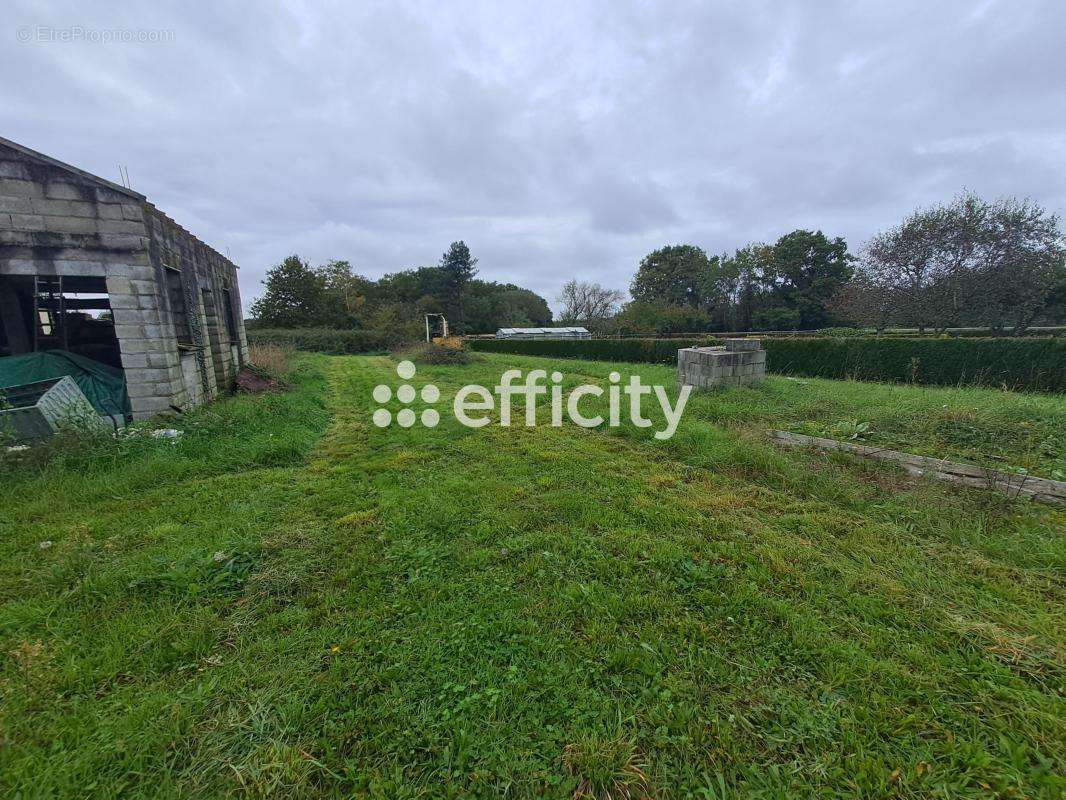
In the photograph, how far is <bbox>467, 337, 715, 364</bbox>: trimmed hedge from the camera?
15859 millimetres

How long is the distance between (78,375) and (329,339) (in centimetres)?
2302

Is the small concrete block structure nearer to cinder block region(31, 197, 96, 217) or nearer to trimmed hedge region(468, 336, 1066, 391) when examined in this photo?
trimmed hedge region(468, 336, 1066, 391)

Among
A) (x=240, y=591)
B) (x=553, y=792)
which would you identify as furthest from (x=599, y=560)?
(x=240, y=591)

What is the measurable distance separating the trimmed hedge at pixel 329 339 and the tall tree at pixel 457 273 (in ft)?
41.5

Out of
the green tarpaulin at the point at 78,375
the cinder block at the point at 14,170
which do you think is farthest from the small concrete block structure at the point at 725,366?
the cinder block at the point at 14,170

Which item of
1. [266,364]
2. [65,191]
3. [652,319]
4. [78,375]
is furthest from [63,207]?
[652,319]

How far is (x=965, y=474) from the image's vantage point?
11.6ft

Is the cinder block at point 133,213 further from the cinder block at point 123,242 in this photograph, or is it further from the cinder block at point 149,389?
the cinder block at point 149,389

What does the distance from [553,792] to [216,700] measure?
4.64 ft

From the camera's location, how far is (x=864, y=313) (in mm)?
20422

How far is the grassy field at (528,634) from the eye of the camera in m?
1.38

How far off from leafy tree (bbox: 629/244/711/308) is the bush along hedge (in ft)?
108

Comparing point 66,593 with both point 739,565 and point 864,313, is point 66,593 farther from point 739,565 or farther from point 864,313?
point 864,313

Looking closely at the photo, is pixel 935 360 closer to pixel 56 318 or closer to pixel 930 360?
pixel 930 360
